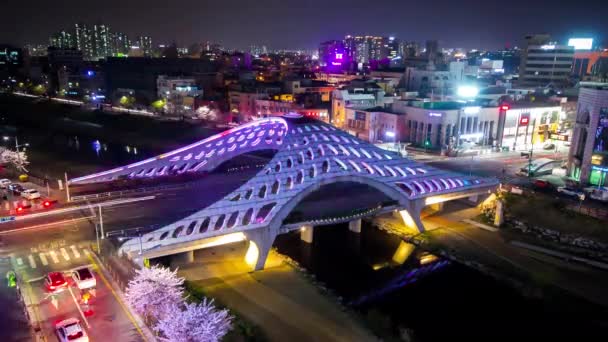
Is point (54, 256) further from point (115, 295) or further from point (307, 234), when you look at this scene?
point (307, 234)

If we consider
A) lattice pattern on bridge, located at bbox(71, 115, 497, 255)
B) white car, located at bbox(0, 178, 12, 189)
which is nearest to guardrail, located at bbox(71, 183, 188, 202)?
lattice pattern on bridge, located at bbox(71, 115, 497, 255)

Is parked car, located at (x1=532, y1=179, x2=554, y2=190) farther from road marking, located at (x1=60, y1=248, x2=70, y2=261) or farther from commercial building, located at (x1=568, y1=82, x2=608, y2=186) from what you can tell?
road marking, located at (x1=60, y1=248, x2=70, y2=261)

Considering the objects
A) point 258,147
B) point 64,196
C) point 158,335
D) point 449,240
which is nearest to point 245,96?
point 258,147

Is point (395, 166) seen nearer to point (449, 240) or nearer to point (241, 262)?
point (449, 240)

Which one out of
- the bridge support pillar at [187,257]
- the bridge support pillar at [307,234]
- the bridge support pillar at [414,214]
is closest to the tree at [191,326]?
the bridge support pillar at [187,257]

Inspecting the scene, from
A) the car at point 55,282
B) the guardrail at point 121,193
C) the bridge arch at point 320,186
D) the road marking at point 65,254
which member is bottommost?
the road marking at point 65,254

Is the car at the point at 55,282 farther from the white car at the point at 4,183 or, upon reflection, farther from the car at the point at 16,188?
the white car at the point at 4,183
